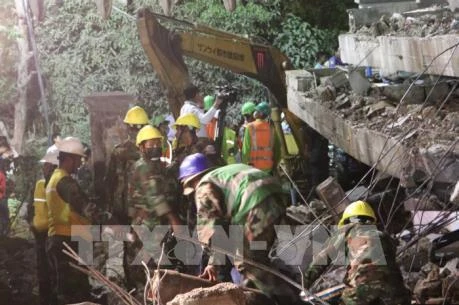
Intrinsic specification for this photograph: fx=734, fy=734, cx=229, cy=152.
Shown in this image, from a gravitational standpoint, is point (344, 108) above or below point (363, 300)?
above

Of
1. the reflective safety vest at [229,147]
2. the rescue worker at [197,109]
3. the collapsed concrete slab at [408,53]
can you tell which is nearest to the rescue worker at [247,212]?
the collapsed concrete slab at [408,53]

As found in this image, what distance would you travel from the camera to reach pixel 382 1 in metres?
10.4

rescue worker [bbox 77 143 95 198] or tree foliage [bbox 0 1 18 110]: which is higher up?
tree foliage [bbox 0 1 18 110]

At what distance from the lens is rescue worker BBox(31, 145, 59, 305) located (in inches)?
298

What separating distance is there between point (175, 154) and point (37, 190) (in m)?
1.65

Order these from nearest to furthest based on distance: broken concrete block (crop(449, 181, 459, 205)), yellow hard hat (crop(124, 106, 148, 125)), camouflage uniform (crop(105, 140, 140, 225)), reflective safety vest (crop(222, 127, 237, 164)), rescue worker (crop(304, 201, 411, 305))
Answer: rescue worker (crop(304, 201, 411, 305))
broken concrete block (crop(449, 181, 459, 205))
camouflage uniform (crop(105, 140, 140, 225))
yellow hard hat (crop(124, 106, 148, 125))
reflective safety vest (crop(222, 127, 237, 164))

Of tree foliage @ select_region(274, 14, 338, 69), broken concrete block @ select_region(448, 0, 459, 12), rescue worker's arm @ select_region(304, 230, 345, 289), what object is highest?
tree foliage @ select_region(274, 14, 338, 69)

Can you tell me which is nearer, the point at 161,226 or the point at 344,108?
the point at 161,226

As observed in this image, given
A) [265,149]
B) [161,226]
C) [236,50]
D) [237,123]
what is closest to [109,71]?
[237,123]

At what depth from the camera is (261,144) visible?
10.6 meters

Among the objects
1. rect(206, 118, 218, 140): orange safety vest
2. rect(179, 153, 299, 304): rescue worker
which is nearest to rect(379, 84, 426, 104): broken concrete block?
rect(179, 153, 299, 304): rescue worker

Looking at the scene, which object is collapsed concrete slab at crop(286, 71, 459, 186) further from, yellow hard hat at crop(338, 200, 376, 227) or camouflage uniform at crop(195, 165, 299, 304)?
camouflage uniform at crop(195, 165, 299, 304)

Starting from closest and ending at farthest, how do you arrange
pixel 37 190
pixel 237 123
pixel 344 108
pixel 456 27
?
pixel 456 27 → pixel 37 190 → pixel 344 108 → pixel 237 123

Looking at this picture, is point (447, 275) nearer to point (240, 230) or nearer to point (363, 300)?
point (363, 300)
